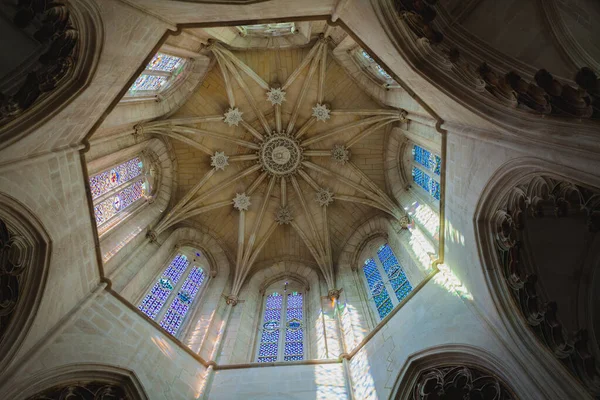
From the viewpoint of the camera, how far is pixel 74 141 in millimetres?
6836

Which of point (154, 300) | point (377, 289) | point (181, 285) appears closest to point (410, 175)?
point (377, 289)

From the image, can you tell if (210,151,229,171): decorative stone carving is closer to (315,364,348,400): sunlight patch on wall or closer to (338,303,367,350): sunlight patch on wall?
Answer: (338,303,367,350): sunlight patch on wall

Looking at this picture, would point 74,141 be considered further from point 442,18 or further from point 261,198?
point 261,198

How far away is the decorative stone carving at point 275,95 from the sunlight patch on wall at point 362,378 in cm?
851

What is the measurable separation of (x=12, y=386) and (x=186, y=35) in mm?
8741

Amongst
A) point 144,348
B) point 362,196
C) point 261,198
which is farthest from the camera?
point 261,198

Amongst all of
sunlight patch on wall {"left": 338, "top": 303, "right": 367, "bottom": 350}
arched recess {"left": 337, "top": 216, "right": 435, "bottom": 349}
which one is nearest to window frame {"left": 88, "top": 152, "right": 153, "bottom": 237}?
sunlight patch on wall {"left": 338, "top": 303, "right": 367, "bottom": 350}

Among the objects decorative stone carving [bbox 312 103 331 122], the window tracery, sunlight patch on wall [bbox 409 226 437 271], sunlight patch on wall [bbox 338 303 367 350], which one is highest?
decorative stone carving [bbox 312 103 331 122]

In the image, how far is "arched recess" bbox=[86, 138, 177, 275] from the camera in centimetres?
930

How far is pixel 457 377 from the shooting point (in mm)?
6281

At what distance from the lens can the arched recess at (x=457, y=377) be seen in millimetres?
5570

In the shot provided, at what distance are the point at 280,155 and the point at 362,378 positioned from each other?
8863 mm

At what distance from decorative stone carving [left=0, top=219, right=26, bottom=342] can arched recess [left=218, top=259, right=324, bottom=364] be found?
15.3 feet

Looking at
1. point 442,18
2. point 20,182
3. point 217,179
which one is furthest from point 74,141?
point 217,179
